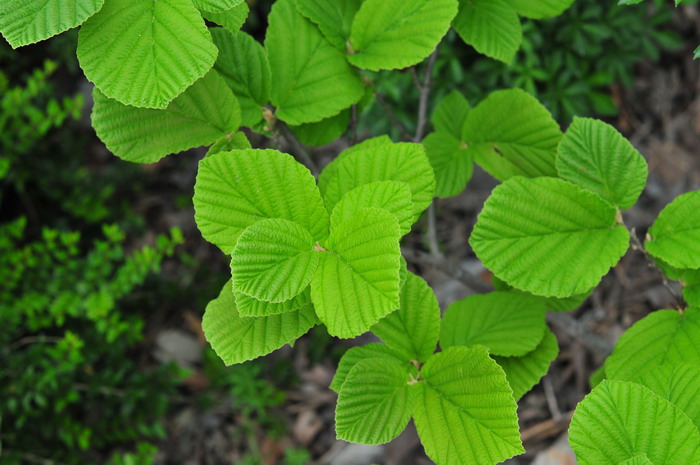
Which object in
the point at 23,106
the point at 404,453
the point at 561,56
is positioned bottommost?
the point at 404,453

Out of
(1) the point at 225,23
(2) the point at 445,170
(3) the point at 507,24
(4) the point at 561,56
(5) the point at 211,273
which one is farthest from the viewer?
(5) the point at 211,273

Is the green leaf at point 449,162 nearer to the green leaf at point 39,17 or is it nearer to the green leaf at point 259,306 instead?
the green leaf at point 259,306

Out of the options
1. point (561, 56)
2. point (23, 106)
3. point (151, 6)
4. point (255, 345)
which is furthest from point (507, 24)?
point (23, 106)

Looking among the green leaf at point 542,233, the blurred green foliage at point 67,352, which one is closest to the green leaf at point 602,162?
the green leaf at point 542,233

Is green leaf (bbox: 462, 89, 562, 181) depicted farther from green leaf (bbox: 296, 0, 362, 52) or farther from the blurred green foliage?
the blurred green foliage

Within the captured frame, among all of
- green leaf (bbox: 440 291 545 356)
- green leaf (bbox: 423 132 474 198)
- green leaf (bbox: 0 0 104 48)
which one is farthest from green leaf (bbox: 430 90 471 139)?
green leaf (bbox: 0 0 104 48)

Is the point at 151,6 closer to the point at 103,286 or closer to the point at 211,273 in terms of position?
the point at 103,286

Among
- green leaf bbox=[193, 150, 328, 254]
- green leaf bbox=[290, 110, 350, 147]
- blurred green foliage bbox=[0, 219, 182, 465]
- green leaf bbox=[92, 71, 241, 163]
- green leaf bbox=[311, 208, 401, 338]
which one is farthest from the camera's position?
blurred green foliage bbox=[0, 219, 182, 465]
